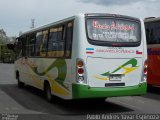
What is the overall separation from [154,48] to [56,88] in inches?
232

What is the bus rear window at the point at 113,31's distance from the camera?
11.7 metres

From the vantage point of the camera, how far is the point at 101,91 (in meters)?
11.5

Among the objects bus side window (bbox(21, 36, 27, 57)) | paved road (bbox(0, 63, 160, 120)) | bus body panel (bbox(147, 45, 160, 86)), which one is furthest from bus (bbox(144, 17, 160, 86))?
bus side window (bbox(21, 36, 27, 57))

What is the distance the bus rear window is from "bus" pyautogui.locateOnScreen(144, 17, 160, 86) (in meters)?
4.81

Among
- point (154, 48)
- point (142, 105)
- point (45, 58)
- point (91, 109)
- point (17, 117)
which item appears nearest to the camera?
point (17, 117)

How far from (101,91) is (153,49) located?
6.38 m

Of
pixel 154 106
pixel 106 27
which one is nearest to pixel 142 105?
pixel 154 106

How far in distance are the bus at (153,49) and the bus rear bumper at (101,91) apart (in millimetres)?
5092

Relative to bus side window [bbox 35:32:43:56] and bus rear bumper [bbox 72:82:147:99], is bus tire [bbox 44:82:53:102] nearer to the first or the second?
bus side window [bbox 35:32:43:56]

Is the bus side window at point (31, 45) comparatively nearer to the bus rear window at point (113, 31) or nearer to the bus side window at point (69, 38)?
the bus side window at point (69, 38)

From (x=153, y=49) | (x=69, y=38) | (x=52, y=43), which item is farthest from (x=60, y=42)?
(x=153, y=49)

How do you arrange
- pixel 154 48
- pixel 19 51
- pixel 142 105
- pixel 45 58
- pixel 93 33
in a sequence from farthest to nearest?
pixel 19 51 < pixel 154 48 < pixel 45 58 < pixel 142 105 < pixel 93 33

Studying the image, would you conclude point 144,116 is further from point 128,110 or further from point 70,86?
point 70,86

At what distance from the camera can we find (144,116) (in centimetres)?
1103
